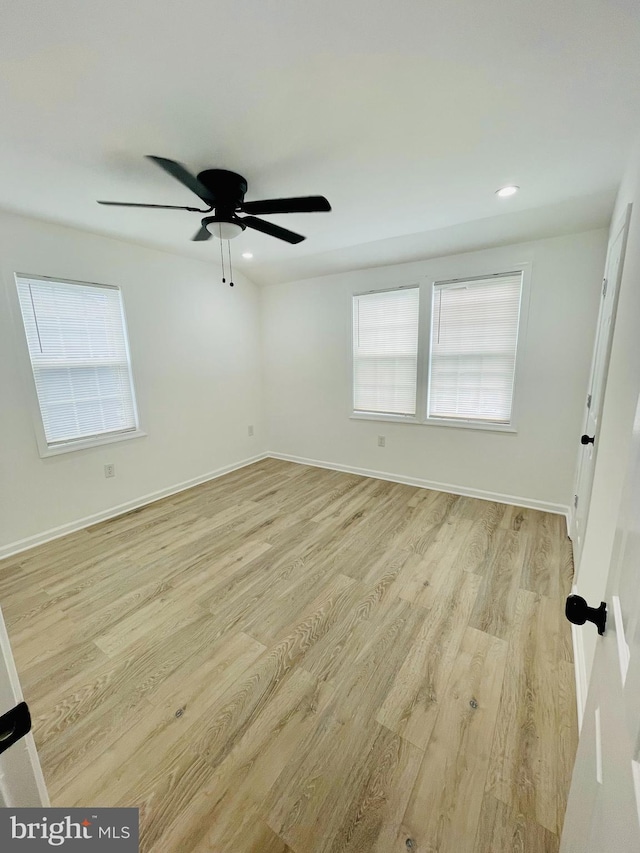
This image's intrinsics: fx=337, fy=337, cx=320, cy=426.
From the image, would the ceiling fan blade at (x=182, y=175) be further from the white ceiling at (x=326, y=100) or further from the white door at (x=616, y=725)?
the white door at (x=616, y=725)

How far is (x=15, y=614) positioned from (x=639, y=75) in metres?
3.96

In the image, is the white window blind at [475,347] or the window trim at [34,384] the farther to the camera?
the white window blind at [475,347]

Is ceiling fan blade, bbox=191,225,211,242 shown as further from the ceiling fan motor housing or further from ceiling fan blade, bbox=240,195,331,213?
ceiling fan blade, bbox=240,195,331,213

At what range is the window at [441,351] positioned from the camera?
3162mm

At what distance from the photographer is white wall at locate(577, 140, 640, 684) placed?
1286 millimetres

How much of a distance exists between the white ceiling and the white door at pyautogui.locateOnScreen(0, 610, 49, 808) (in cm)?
175

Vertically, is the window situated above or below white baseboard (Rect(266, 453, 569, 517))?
above

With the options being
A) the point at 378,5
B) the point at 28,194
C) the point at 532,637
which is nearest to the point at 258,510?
the point at 532,637

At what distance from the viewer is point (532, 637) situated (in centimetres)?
178

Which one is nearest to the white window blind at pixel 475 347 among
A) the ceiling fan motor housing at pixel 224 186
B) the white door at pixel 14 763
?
the ceiling fan motor housing at pixel 224 186

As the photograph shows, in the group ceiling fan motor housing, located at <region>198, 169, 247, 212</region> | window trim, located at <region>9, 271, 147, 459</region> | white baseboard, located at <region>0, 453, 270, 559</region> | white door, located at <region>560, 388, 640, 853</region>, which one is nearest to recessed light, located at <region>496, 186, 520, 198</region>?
ceiling fan motor housing, located at <region>198, 169, 247, 212</region>

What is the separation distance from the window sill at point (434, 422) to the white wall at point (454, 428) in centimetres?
6

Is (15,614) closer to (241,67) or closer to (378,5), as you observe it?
(241,67)

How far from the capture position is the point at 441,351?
348cm
